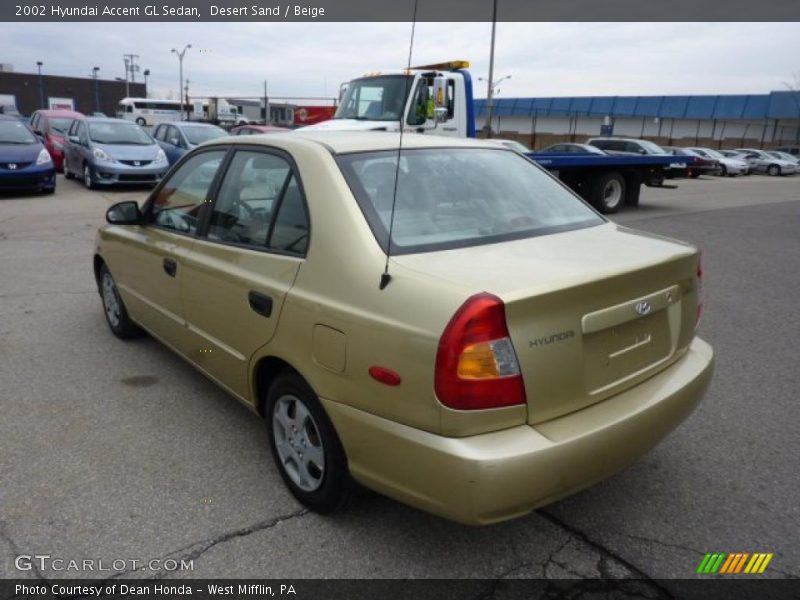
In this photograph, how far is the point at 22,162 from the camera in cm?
1294

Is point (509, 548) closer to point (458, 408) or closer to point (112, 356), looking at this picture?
point (458, 408)

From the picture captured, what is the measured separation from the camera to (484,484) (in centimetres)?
208

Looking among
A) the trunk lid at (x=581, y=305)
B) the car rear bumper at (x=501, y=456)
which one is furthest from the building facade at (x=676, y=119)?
the car rear bumper at (x=501, y=456)

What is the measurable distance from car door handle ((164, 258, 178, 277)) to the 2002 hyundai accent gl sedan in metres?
0.07

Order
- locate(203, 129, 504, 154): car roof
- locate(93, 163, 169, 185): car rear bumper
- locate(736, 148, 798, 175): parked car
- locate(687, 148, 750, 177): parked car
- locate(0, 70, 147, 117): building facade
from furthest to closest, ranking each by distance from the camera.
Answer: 1. locate(0, 70, 147, 117): building facade
2. locate(736, 148, 798, 175): parked car
3. locate(687, 148, 750, 177): parked car
4. locate(93, 163, 169, 185): car rear bumper
5. locate(203, 129, 504, 154): car roof

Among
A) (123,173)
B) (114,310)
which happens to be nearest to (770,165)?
(123,173)

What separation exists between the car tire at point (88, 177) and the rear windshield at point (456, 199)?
13.4 m

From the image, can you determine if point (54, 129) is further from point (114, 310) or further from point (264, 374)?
point (264, 374)

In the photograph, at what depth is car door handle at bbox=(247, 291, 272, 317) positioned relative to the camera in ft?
9.16

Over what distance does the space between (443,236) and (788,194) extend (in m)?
23.5

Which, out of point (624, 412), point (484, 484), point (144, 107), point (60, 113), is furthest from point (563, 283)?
point (144, 107)

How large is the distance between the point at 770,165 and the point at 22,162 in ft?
126

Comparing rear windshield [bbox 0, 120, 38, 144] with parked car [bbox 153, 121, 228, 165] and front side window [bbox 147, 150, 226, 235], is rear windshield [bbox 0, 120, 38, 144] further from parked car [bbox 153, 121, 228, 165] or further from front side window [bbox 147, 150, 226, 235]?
front side window [bbox 147, 150, 226, 235]

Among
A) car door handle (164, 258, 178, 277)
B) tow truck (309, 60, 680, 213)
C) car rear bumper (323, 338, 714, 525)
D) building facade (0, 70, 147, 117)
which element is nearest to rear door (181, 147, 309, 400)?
car door handle (164, 258, 178, 277)
